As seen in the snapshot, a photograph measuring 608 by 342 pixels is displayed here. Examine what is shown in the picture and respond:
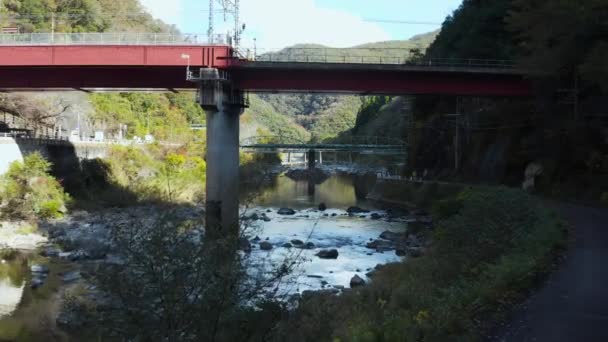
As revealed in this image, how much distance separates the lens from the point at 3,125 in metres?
49.0

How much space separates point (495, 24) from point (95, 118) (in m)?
50.5

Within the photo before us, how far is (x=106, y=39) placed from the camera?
33750 millimetres

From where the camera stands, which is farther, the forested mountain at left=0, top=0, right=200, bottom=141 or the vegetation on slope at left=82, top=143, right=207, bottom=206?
the forested mountain at left=0, top=0, right=200, bottom=141

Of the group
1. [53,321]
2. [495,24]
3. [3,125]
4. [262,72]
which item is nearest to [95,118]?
[3,125]

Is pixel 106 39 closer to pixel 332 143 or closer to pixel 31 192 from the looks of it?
pixel 31 192

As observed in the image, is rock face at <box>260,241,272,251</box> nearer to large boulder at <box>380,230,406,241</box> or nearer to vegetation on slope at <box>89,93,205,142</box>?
large boulder at <box>380,230,406,241</box>

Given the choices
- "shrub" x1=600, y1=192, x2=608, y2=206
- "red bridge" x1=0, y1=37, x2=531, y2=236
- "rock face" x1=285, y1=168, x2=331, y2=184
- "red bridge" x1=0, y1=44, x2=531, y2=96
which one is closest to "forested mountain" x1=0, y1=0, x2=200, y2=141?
"red bridge" x1=0, y1=44, x2=531, y2=96

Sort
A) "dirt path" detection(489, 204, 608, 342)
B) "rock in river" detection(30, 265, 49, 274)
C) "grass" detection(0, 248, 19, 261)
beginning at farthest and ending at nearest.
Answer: "grass" detection(0, 248, 19, 261) → "rock in river" detection(30, 265, 49, 274) → "dirt path" detection(489, 204, 608, 342)

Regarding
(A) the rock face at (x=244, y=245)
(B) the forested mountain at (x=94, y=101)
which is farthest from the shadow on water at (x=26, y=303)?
(B) the forested mountain at (x=94, y=101)

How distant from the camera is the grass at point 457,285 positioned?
374 inches

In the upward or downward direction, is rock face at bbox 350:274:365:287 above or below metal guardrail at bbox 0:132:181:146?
below

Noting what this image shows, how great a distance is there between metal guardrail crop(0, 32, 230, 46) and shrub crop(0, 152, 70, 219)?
9.47 m

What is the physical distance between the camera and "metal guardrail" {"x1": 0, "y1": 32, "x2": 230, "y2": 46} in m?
33.5

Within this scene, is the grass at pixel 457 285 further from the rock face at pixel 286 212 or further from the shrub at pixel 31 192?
the rock face at pixel 286 212
